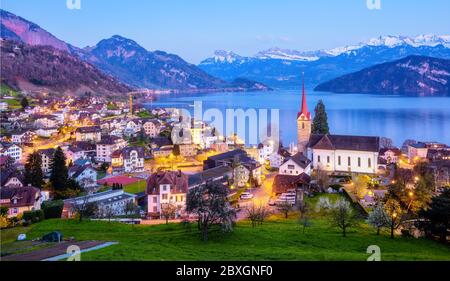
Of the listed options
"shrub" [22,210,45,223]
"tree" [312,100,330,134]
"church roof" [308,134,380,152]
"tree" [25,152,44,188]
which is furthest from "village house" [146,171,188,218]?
"tree" [312,100,330,134]

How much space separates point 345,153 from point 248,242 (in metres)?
15.8

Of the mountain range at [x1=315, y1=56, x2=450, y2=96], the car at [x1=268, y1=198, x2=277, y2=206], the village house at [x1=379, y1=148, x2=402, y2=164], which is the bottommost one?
the car at [x1=268, y1=198, x2=277, y2=206]

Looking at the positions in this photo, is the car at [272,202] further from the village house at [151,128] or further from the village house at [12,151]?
the village house at [151,128]

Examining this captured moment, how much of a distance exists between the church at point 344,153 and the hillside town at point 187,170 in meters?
0.05

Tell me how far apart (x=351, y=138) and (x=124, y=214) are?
13.5 m

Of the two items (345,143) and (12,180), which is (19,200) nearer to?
(12,180)

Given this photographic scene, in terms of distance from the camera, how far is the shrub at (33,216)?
1447 cm

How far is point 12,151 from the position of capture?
28250 mm

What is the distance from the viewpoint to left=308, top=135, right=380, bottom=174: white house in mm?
23266

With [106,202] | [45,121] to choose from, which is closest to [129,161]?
[106,202]

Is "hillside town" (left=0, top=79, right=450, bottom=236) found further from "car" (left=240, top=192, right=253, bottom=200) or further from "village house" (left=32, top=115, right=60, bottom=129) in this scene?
"village house" (left=32, top=115, right=60, bottom=129)

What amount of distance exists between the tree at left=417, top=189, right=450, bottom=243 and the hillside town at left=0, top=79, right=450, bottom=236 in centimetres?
452
